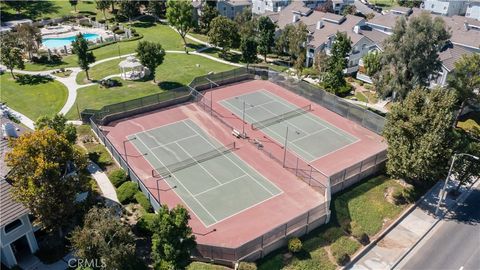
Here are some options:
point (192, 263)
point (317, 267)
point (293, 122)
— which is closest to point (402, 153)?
point (317, 267)

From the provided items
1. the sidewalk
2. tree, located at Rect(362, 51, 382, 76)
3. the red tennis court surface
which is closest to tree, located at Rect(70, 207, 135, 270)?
the red tennis court surface

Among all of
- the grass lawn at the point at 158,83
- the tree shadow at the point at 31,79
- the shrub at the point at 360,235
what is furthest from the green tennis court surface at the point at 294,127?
the tree shadow at the point at 31,79

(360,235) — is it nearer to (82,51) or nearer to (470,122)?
A: (470,122)

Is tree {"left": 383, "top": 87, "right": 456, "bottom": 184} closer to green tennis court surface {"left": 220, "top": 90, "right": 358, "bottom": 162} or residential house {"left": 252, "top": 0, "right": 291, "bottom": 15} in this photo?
green tennis court surface {"left": 220, "top": 90, "right": 358, "bottom": 162}

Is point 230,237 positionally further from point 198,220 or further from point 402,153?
point 402,153

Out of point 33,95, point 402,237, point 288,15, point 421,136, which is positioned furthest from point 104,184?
point 288,15

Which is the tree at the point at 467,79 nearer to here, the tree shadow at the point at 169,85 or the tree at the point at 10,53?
the tree shadow at the point at 169,85

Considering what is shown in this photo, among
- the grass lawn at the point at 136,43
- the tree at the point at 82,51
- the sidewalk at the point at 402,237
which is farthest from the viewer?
the grass lawn at the point at 136,43
